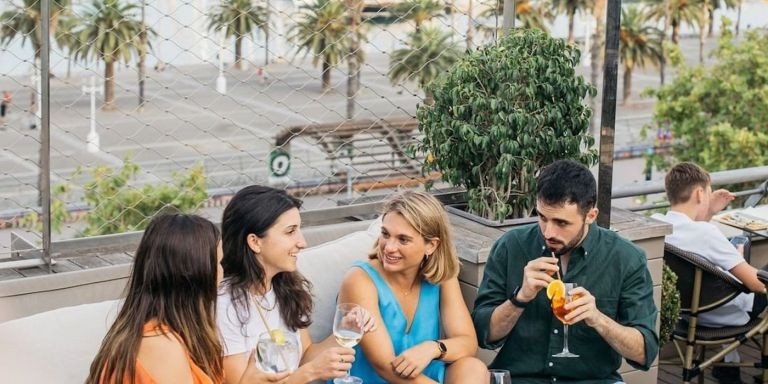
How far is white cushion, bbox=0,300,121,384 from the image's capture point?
9.49ft

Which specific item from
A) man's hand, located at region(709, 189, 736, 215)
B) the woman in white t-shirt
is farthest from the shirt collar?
man's hand, located at region(709, 189, 736, 215)

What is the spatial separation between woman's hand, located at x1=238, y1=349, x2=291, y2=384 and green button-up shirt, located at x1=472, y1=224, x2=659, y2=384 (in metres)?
0.90

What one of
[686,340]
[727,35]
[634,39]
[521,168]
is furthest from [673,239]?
[634,39]

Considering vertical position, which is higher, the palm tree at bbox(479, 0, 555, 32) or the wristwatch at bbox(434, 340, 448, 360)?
the palm tree at bbox(479, 0, 555, 32)

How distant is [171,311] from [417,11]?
8.40ft

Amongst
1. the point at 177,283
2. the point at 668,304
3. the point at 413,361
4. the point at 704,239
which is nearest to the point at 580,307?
the point at 413,361

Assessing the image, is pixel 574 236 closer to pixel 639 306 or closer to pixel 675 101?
pixel 639 306

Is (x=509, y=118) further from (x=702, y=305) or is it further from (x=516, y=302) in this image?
(x=702, y=305)

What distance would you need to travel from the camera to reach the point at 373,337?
3354mm

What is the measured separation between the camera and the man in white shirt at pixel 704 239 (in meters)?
4.75

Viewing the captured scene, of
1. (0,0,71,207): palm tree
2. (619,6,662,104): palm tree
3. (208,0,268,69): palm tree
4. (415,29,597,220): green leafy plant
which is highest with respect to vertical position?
(619,6,662,104): palm tree

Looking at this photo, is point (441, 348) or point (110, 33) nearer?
point (441, 348)

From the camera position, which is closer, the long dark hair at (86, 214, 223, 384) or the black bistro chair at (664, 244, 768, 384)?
the long dark hair at (86, 214, 223, 384)

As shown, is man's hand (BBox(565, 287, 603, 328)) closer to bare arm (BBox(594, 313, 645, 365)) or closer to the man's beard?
bare arm (BBox(594, 313, 645, 365))
